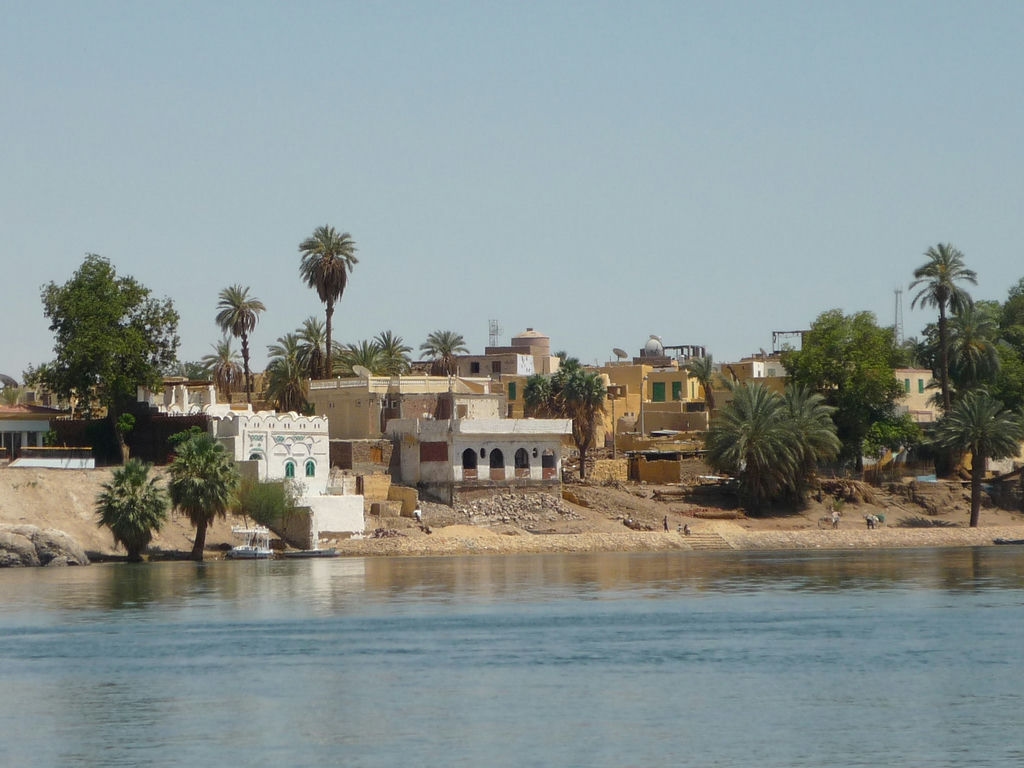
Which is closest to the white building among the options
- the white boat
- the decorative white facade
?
the decorative white facade

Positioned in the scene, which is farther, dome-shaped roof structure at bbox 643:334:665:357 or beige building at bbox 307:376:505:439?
dome-shaped roof structure at bbox 643:334:665:357

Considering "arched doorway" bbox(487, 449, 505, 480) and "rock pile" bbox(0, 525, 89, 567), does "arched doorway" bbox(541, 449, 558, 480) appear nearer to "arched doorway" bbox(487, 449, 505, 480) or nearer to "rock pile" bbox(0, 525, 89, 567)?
"arched doorway" bbox(487, 449, 505, 480)

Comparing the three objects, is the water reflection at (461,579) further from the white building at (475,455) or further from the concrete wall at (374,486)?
the white building at (475,455)

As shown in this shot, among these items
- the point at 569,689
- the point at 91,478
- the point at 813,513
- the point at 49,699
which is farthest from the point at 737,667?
the point at 813,513

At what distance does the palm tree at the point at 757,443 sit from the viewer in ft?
305

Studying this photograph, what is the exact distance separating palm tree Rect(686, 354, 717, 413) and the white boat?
40.5 m

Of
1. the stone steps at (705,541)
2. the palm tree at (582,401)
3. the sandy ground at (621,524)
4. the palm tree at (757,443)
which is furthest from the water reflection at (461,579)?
the palm tree at (582,401)

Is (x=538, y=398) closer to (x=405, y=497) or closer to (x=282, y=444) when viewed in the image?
(x=405, y=497)

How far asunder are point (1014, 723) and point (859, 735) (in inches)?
133

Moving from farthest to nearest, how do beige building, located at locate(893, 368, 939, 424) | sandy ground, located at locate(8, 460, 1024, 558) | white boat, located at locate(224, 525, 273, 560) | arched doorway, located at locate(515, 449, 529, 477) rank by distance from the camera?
beige building, located at locate(893, 368, 939, 424) < arched doorway, located at locate(515, 449, 529, 477) < sandy ground, located at locate(8, 460, 1024, 558) < white boat, located at locate(224, 525, 273, 560)

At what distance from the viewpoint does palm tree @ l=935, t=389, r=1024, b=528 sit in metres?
94.4

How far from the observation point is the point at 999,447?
9419 centimetres

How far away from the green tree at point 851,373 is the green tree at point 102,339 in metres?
39.3

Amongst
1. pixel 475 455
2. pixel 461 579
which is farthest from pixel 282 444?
pixel 461 579
